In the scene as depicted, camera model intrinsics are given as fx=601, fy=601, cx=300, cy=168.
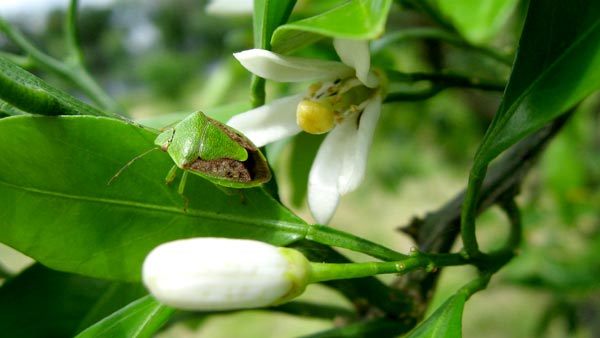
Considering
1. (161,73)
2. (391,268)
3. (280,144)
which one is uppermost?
(161,73)

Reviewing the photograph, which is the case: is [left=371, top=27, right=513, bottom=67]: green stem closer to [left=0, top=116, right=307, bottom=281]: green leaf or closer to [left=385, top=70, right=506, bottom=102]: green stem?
[left=385, top=70, right=506, bottom=102]: green stem

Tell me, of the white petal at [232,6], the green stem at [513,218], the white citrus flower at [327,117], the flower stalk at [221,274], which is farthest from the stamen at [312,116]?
the white petal at [232,6]

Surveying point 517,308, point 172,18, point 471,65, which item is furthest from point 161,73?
point 471,65

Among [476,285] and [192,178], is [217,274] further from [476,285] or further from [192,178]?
[476,285]

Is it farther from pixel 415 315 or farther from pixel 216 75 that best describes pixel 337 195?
pixel 216 75

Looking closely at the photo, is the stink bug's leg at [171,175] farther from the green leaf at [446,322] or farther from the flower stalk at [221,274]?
the green leaf at [446,322]

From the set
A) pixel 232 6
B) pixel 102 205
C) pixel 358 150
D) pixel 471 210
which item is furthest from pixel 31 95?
pixel 232 6
